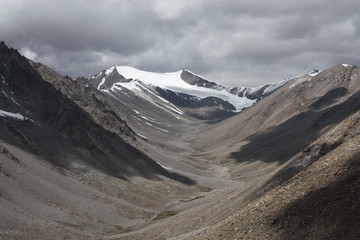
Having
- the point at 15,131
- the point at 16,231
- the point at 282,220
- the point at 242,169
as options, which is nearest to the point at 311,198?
the point at 282,220

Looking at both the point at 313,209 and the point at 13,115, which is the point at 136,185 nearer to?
the point at 13,115

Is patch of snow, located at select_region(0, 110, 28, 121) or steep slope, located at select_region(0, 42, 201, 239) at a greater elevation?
patch of snow, located at select_region(0, 110, 28, 121)

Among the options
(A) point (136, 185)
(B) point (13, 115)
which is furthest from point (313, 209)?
(B) point (13, 115)

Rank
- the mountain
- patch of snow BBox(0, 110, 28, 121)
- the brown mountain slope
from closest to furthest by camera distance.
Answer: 1. the brown mountain slope
2. the mountain
3. patch of snow BBox(0, 110, 28, 121)

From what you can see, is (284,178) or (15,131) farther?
(15,131)

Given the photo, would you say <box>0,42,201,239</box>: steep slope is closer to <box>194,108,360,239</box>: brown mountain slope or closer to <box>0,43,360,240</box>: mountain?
<box>0,43,360,240</box>: mountain

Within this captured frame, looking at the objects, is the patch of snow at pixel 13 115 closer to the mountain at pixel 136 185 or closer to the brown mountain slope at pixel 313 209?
the mountain at pixel 136 185

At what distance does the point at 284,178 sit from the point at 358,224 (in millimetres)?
27035

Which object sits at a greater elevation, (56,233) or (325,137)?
(325,137)

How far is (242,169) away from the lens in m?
192

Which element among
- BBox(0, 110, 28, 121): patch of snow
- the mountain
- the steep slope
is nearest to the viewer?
the mountain

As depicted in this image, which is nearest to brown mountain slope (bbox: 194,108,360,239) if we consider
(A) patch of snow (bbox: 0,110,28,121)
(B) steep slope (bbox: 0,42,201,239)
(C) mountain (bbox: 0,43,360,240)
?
A: (C) mountain (bbox: 0,43,360,240)

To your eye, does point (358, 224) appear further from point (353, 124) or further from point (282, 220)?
point (353, 124)

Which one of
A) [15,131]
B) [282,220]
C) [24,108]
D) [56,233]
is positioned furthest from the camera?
[24,108]
